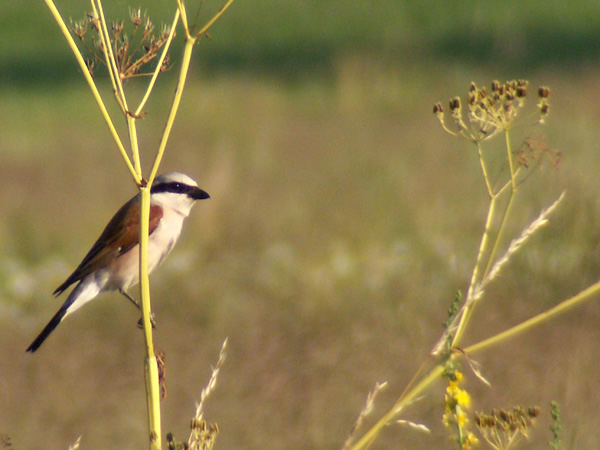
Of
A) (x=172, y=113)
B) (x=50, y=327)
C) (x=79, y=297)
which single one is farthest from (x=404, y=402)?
(x=79, y=297)

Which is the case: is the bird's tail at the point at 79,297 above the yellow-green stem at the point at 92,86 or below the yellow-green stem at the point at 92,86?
below

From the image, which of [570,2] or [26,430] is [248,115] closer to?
[26,430]

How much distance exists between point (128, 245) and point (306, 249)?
3.41m

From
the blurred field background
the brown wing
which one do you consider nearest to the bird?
→ the brown wing

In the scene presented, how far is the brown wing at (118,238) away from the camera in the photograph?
3.73m

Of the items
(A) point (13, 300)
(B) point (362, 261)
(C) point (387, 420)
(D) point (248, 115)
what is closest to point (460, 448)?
(C) point (387, 420)

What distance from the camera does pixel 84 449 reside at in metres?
4.50

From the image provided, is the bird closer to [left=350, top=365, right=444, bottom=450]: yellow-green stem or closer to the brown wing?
the brown wing

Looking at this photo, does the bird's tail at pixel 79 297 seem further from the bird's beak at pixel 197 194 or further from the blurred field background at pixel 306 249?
the blurred field background at pixel 306 249

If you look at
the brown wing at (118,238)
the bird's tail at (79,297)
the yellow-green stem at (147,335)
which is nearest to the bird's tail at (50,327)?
the bird's tail at (79,297)

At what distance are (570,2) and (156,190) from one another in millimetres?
18961

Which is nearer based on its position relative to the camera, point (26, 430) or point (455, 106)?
point (455, 106)

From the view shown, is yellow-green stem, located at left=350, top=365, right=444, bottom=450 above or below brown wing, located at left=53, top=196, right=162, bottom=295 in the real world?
above

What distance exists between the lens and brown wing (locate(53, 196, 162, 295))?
3.73 m
